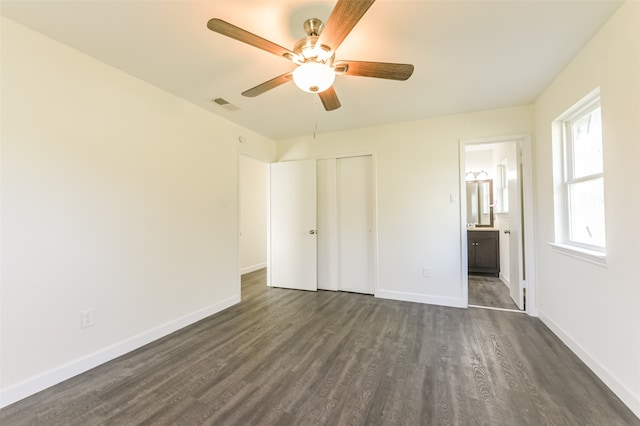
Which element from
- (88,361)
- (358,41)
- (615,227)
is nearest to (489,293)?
(615,227)

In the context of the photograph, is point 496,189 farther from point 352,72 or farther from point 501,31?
point 352,72

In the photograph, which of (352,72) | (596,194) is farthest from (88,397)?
(596,194)

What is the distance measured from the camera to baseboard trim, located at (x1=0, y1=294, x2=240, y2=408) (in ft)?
5.65

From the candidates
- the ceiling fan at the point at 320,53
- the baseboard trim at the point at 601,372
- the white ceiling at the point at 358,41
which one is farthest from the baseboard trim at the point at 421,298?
the ceiling fan at the point at 320,53

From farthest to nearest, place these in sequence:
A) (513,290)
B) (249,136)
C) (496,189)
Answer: (496,189) < (249,136) < (513,290)

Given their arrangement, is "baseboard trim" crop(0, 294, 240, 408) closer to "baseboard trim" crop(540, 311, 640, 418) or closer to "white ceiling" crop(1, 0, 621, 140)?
"white ceiling" crop(1, 0, 621, 140)

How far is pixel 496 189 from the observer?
Result: 16.5 ft

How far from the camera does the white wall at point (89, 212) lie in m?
1.75

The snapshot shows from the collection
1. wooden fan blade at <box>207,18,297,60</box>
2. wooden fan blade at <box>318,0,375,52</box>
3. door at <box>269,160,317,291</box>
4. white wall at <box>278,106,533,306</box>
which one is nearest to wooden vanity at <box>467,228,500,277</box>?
white wall at <box>278,106,533,306</box>

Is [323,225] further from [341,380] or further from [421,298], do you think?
[341,380]

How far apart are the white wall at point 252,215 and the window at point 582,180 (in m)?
4.40

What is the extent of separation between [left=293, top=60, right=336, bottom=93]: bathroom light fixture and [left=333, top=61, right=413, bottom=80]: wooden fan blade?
159 mm

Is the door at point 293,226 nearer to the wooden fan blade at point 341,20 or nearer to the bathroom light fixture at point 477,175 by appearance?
the wooden fan blade at point 341,20

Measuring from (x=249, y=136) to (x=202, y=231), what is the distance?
1558mm
